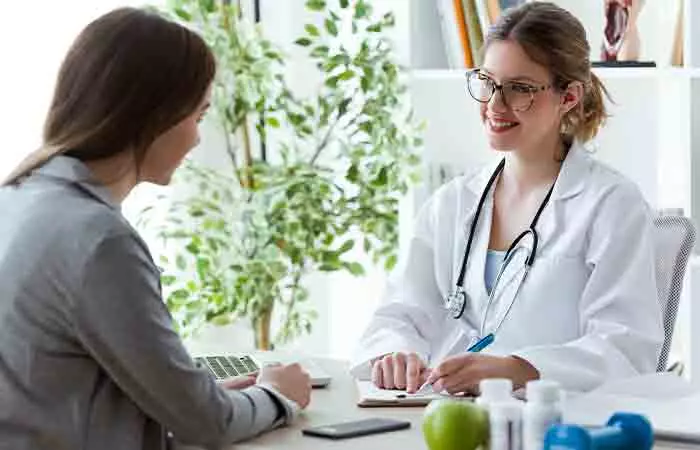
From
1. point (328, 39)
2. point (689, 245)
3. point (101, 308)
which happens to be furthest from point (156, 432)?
point (328, 39)

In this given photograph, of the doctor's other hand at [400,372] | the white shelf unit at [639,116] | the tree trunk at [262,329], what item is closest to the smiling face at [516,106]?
the doctor's other hand at [400,372]

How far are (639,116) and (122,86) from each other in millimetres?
2188

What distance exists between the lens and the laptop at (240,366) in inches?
97.8

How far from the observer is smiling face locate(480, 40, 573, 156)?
2.75 m

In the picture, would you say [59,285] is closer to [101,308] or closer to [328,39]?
[101,308]

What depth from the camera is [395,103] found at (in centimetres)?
402

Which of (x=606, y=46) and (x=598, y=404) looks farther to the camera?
(x=606, y=46)

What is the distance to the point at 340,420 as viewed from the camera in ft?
7.20

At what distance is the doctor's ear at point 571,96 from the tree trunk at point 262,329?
1.49 m

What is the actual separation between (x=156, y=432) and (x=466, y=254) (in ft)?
3.09

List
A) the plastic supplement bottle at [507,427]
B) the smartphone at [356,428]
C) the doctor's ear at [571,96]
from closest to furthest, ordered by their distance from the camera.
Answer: the plastic supplement bottle at [507,427]
the smartphone at [356,428]
the doctor's ear at [571,96]

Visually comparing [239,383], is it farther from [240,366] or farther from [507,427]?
[507,427]

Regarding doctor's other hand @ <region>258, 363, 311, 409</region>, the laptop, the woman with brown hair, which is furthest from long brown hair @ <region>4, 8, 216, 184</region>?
the laptop

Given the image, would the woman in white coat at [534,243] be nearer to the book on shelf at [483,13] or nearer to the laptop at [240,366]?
the laptop at [240,366]
